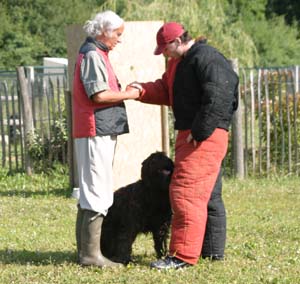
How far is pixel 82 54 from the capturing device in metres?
5.84

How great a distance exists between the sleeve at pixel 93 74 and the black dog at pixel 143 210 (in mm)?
710

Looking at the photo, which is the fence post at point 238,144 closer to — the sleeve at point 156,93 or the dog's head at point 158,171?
the sleeve at point 156,93

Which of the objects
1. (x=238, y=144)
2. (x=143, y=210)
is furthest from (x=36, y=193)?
(x=143, y=210)

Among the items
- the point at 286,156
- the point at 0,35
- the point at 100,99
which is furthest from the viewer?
the point at 0,35

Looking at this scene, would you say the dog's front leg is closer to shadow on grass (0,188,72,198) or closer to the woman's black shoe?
the woman's black shoe

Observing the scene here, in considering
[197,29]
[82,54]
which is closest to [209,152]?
[82,54]

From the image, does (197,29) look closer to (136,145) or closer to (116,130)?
(136,145)

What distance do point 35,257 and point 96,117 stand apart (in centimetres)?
152

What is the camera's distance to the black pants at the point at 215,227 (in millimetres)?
6117

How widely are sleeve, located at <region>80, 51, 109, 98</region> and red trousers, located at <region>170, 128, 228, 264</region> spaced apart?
743 mm

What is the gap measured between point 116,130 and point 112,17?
0.85 m

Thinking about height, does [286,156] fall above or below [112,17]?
below

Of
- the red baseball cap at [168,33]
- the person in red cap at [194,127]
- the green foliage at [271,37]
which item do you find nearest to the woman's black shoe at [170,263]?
the person in red cap at [194,127]

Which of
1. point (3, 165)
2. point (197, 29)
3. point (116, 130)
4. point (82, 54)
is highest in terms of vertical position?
point (197, 29)
